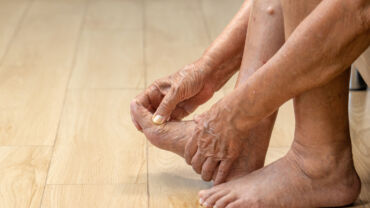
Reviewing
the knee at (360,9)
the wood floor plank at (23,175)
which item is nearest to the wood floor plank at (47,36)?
the wood floor plank at (23,175)

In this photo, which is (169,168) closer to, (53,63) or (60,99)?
(60,99)

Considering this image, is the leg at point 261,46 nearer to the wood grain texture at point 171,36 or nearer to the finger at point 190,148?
the finger at point 190,148

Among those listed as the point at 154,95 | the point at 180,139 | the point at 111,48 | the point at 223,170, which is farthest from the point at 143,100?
the point at 111,48

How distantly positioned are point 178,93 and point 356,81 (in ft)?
2.29

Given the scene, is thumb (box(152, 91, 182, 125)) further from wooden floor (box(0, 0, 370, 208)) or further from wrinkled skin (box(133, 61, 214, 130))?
wooden floor (box(0, 0, 370, 208))

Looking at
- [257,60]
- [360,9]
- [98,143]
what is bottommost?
[98,143]

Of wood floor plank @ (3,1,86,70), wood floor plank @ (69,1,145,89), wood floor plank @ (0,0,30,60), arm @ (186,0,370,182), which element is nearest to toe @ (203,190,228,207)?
arm @ (186,0,370,182)

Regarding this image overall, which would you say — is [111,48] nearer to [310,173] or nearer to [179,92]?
[179,92]

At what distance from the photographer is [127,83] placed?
6.17 feet

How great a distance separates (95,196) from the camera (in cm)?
123

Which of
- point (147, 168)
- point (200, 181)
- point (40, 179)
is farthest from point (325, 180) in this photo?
point (40, 179)

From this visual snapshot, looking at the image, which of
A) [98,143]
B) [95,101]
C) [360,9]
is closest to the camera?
[360,9]

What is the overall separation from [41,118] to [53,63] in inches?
18.0

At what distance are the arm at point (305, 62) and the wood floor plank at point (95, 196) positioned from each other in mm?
236
